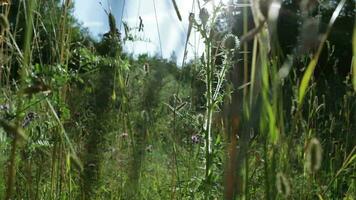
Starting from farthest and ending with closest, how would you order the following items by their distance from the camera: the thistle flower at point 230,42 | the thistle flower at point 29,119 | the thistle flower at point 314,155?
the thistle flower at point 29,119 < the thistle flower at point 230,42 < the thistle flower at point 314,155

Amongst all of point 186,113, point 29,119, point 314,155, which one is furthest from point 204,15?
point 29,119

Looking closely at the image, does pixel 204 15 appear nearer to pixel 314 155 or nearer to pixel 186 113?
pixel 186 113

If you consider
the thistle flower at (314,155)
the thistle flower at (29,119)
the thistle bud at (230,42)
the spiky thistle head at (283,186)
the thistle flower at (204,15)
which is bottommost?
the thistle flower at (29,119)

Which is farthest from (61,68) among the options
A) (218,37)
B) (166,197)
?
(166,197)

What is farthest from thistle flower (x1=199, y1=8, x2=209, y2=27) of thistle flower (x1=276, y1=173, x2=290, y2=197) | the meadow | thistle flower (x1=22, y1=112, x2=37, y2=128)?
thistle flower (x1=22, y1=112, x2=37, y2=128)

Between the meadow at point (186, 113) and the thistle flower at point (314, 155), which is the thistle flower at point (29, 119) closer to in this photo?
the meadow at point (186, 113)

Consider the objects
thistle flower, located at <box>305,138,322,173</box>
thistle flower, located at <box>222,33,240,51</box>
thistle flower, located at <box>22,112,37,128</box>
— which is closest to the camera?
thistle flower, located at <box>305,138,322,173</box>

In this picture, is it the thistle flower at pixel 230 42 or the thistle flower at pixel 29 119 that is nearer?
the thistle flower at pixel 230 42

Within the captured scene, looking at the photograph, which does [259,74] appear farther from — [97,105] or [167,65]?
[167,65]

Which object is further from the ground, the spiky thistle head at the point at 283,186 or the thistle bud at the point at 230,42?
the thistle bud at the point at 230,42

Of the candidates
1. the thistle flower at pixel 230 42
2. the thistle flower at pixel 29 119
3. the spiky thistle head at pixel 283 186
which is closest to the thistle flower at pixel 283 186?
the spiky thistle head at pixel 283 186

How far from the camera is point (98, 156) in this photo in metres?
1.78

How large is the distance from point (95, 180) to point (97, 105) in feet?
1.07

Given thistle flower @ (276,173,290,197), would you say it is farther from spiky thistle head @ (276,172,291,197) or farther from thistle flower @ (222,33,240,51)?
thistle flower @ (222,33,240,51)
